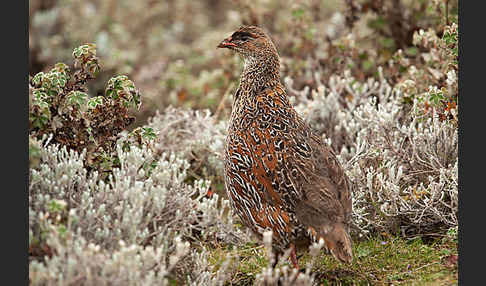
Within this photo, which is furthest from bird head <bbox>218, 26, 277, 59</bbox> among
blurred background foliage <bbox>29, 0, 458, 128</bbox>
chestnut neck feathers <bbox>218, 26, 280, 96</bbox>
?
blurred background foliage <bbox>29, 0, 458, 128</bbox>

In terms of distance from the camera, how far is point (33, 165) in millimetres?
4160

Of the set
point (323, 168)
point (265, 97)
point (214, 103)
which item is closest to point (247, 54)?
point (265, 97)

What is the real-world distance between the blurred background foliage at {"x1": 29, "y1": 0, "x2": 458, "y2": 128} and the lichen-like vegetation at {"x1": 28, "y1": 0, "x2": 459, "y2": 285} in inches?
1.3

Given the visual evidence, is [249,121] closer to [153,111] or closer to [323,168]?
[323,168]

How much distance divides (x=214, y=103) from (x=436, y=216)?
4193mm

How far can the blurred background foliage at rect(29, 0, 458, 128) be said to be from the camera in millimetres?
7822

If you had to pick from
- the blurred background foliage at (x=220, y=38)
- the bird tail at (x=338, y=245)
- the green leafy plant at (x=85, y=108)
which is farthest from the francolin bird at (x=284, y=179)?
the blurred background foliage at (x=220, y=38)

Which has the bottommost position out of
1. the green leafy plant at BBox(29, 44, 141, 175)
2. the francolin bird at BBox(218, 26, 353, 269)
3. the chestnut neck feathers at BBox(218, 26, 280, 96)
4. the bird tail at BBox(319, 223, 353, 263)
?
the bird tail at BBox(319, 223, 353, 263)

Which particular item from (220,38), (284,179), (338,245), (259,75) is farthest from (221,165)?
(220,38)

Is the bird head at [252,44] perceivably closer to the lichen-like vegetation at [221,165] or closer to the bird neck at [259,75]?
the bird neck at [259,75]

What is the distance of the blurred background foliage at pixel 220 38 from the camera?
7.82 m

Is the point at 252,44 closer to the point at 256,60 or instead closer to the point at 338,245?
the point at 256,60

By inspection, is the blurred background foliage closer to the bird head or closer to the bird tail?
the bird head

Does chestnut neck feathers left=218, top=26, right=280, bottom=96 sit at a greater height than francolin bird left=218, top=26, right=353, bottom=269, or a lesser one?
greater
